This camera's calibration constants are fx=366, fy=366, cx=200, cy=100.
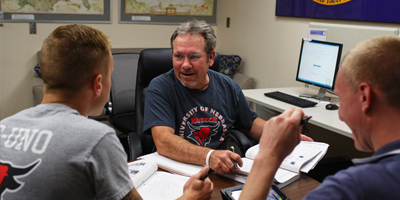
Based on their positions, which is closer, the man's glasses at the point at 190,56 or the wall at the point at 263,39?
the man's glasses at the point at 190,56

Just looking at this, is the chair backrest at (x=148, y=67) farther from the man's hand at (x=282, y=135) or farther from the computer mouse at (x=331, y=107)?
the man's hand at (x=282, y=135)

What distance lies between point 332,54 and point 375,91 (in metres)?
2.02

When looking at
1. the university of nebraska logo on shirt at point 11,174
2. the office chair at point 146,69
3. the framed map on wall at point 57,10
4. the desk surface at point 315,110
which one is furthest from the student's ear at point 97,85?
the framed map on wall at point 57,10

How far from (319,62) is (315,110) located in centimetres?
48

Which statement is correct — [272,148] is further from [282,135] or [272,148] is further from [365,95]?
[365,95]

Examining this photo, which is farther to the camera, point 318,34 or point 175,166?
point 318,34

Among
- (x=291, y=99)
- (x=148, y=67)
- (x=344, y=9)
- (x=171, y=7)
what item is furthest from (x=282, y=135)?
(x=171, y=7)

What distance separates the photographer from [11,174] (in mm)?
844

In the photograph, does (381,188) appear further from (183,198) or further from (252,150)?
(252,150)

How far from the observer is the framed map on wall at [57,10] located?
3.75 m

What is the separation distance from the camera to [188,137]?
1842 mm

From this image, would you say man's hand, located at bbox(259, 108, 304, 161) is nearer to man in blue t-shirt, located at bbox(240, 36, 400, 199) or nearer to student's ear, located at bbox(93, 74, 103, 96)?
man in blue t-shirt, located at bbox(240, 36, 400, 199)

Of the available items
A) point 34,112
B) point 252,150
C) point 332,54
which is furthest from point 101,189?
point 332,54

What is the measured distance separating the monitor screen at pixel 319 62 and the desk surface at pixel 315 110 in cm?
16
